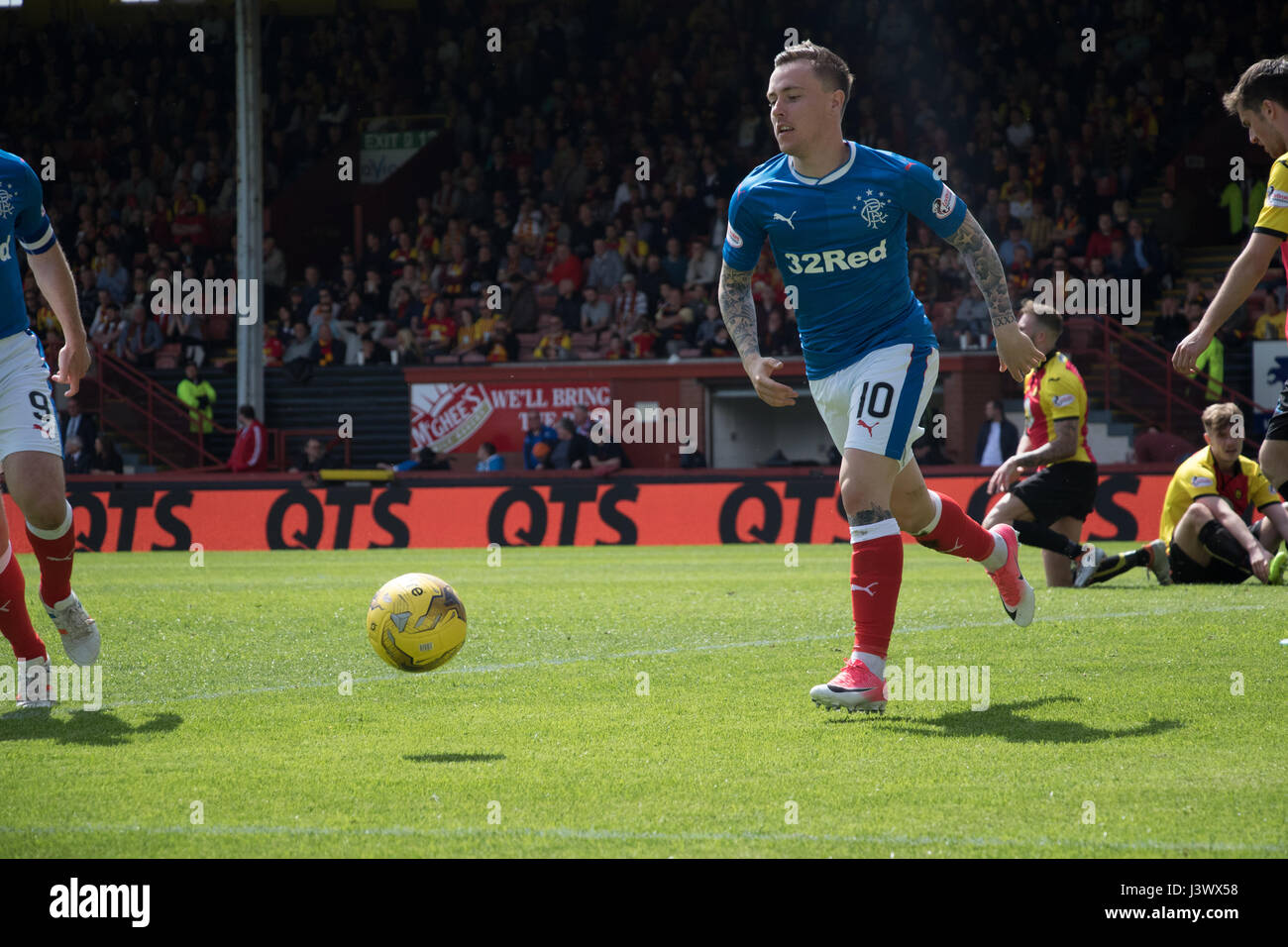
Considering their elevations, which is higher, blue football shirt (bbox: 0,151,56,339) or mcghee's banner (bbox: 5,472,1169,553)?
blue football shirt (bbox: 0,151,56,339)

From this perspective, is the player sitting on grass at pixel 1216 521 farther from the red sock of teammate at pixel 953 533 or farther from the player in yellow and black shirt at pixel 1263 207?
the red sock of teammate at pixel 953 533

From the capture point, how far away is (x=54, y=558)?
19.8 ft

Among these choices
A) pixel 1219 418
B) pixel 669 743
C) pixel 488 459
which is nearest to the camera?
pixel 669 743

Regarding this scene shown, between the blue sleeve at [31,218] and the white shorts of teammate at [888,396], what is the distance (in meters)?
3.31

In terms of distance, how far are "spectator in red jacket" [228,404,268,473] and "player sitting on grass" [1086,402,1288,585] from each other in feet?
46.9

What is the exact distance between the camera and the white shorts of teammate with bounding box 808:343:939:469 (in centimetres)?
554

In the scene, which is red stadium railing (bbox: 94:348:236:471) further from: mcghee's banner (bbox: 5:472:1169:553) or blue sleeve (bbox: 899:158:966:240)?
blue sleeve (bbox: 899:158:966:240)

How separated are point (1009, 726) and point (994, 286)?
1731mm

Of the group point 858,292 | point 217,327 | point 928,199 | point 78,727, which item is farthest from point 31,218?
point 217,327

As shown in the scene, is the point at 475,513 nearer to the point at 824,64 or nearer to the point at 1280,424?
the point at 1280,424

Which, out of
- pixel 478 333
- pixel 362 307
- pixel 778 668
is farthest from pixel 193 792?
pixel 362 307

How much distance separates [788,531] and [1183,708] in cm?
1211

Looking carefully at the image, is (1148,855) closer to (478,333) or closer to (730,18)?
(478,333)

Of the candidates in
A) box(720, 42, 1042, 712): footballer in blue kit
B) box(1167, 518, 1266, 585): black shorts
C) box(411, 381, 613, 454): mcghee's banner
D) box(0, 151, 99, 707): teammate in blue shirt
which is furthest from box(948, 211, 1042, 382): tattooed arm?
box(411, 381, 613, 454): mcghee's banner
